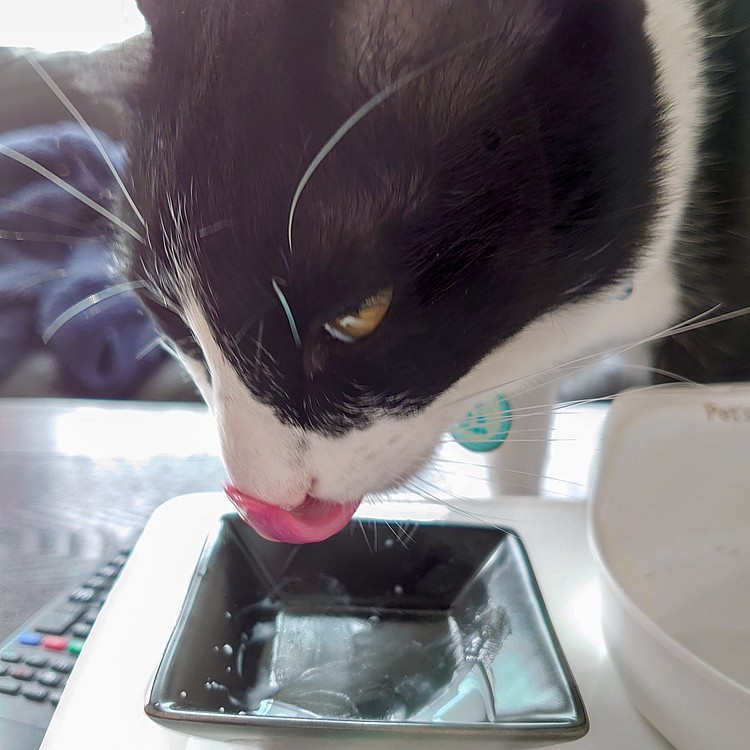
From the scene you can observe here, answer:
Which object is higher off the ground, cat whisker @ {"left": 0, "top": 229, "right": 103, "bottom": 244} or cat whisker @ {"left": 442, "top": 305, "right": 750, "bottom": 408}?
cat whisker @ {"left": 0, "top": 229, "right": 103, "bottom": 244}

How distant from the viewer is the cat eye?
0.31 m

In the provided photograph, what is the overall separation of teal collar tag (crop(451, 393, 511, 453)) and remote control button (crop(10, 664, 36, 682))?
301mm

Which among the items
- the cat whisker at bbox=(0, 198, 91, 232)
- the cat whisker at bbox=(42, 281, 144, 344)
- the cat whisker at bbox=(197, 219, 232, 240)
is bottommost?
the cat whisker at bbox=(42, 281, 144, 344)

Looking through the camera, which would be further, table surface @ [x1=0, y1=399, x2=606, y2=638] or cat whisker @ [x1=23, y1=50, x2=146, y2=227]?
table surface @ [x1=0, y1=399, x2=606, y2=638]

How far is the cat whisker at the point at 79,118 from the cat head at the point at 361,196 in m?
0.01

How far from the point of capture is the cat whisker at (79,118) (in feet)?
1.22

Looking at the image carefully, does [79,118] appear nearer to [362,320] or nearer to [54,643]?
[362,320]

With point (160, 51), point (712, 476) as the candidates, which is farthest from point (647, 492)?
point (160, 51)

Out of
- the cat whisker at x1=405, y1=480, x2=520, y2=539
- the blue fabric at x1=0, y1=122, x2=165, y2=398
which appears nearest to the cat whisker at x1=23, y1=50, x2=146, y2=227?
the blue fabric at x1=0, y1=122, x2=165, y2=398

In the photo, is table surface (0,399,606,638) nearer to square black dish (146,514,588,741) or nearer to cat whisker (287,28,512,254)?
square black dish (146,514,588,741)

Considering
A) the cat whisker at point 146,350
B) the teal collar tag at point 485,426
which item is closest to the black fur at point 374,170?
the teal collar tag at point 485,426

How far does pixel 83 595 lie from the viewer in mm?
475

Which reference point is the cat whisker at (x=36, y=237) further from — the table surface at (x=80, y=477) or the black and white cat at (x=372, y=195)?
the table surface at (x=80, y=477)

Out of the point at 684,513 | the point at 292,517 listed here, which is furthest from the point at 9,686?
the point at 684,513
